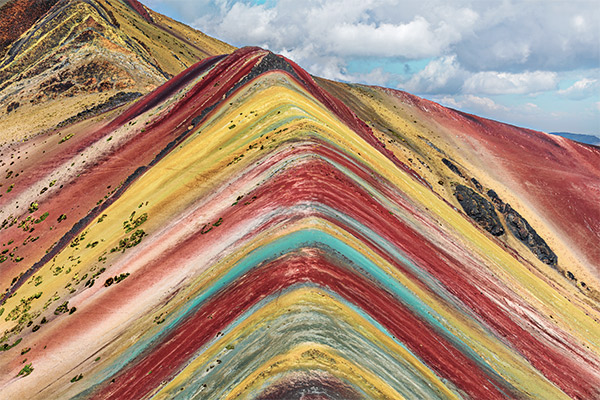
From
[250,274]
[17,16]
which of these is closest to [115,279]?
[250,274]

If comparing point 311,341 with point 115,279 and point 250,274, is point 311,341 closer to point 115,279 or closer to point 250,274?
point 250,274

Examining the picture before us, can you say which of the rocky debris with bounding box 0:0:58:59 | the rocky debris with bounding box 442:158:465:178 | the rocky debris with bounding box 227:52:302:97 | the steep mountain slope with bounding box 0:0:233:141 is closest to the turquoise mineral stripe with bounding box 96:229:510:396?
the rocky debris with bounding box 227:52:302:97

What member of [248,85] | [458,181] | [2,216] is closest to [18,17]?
[2,216]

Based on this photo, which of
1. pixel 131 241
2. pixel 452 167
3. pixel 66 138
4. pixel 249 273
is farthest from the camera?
pixel 452 167

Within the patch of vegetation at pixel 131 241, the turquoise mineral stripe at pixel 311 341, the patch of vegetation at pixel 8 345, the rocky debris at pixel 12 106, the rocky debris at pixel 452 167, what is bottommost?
the turquoise mineral stripe at pixel 311 341

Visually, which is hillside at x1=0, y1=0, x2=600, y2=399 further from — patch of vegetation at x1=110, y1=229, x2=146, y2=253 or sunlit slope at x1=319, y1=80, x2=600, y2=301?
sunlit slope at x1=319, y1=80, x2=600, y2=301

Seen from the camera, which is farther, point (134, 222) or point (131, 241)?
point (134, 222)

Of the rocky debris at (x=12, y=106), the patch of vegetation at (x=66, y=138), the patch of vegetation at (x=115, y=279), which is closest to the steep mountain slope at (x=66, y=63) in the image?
the rocky debris at (x=12, y=106)

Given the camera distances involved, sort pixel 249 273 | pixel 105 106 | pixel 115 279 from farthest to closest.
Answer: pixel 105 106, pixel 115 279, pixel 249 273

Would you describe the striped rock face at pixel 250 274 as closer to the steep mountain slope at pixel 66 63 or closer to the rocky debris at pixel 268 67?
the rocky debris at pixel 268 67
